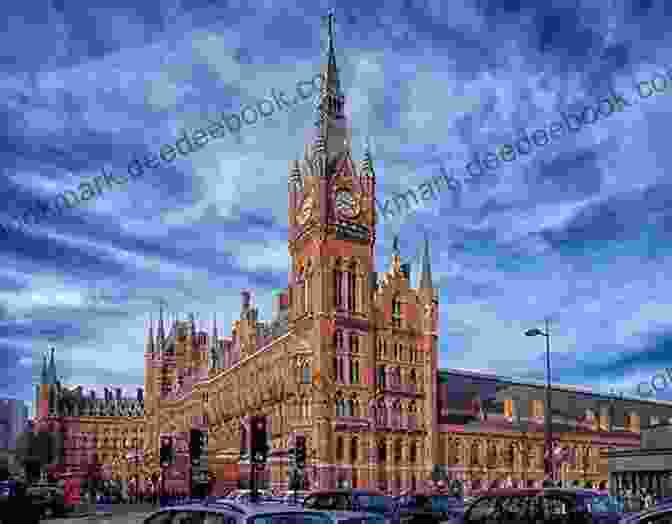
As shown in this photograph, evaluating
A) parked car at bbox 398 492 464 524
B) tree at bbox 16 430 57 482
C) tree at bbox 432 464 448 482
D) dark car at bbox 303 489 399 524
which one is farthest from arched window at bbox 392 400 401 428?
tree at bbox 16 430 57 482

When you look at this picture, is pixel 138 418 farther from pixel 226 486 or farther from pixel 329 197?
pixel 329 197

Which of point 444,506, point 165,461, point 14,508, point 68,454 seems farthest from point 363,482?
point 68,454

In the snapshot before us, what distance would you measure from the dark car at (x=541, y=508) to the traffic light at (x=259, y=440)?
9.19 m

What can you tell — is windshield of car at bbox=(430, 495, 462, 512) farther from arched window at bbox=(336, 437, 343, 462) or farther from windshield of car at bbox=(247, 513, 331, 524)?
arched window at bbox=(336, 437, 343, 462)

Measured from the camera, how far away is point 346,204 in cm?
7794

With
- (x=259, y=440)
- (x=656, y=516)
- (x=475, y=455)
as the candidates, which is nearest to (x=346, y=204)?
(x=475, y=455)

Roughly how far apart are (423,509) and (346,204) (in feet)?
165

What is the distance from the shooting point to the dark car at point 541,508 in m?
17.2

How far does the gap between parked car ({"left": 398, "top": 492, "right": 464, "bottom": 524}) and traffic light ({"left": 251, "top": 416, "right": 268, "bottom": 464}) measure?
6.55 metres

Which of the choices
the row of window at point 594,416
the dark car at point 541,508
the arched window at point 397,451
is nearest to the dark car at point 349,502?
the dark car at point 541,508

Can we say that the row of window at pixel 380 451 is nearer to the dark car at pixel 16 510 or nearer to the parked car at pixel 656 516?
the dark car at pixel 16 510

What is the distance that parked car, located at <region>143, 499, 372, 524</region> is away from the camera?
10.2 metres

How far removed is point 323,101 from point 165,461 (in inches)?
2016

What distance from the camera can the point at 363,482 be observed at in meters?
71.8
